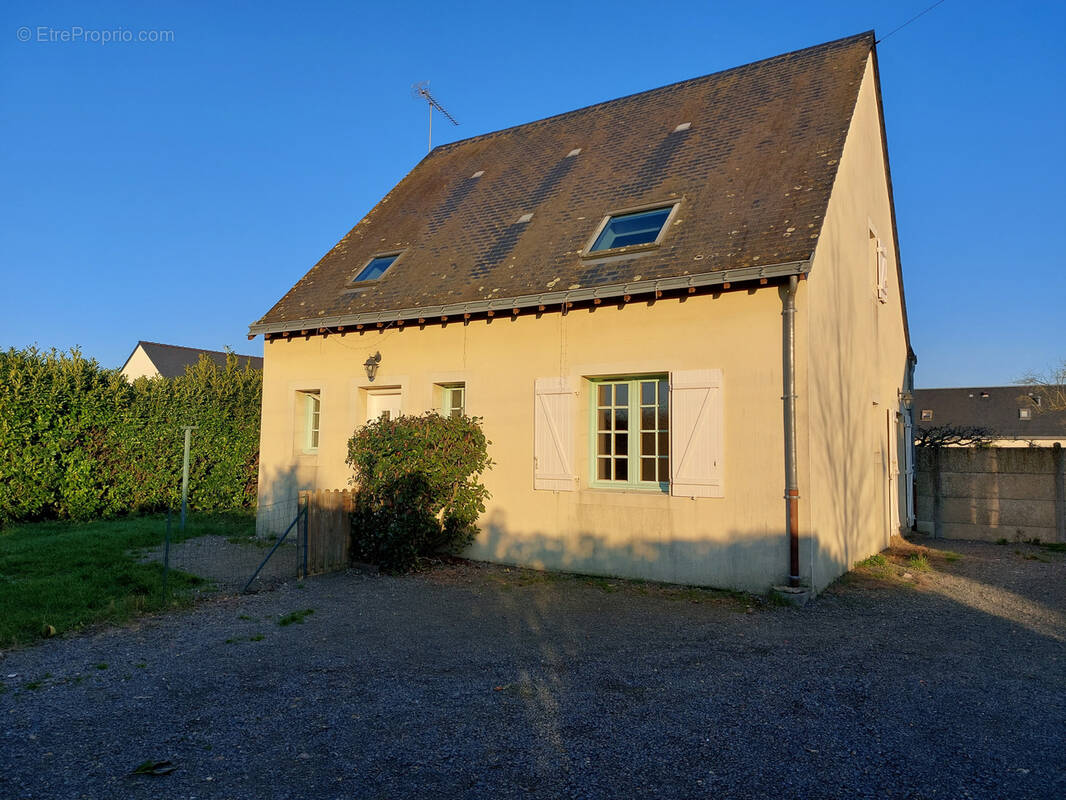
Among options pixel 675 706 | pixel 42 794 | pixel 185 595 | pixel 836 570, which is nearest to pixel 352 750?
pixel 42 794

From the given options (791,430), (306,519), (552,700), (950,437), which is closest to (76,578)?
(306,519)

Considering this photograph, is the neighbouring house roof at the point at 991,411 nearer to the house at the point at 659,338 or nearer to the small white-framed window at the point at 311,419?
the house at the point at 659,338

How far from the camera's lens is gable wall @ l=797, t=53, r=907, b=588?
7.58 metres

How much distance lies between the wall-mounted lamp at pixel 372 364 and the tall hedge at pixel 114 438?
5657mm

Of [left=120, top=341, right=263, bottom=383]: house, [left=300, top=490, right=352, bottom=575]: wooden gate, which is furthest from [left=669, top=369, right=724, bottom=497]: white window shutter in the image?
[left=120, top=341, right=263, bottom=383]: house

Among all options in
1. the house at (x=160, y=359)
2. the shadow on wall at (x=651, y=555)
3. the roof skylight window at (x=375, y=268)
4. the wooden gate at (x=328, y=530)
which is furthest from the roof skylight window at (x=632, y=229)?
the house at (x=160, y=359)

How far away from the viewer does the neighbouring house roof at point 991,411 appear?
37.6 m

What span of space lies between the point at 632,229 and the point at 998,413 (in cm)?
3960

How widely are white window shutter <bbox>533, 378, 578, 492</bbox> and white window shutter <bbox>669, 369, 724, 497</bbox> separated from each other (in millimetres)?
1291

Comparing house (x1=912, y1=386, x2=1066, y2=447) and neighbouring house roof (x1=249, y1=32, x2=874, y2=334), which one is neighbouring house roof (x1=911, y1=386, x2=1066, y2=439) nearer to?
house (x1=912, y1=386, x2=1066, y2=447)

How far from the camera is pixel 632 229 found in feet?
30.3

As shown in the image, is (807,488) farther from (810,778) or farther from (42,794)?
(42,794)

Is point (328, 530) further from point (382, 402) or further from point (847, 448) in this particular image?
point (847, 448)

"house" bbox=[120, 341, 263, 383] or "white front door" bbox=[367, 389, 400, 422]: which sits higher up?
"house" bbox=[120, 341, 263, 383]
